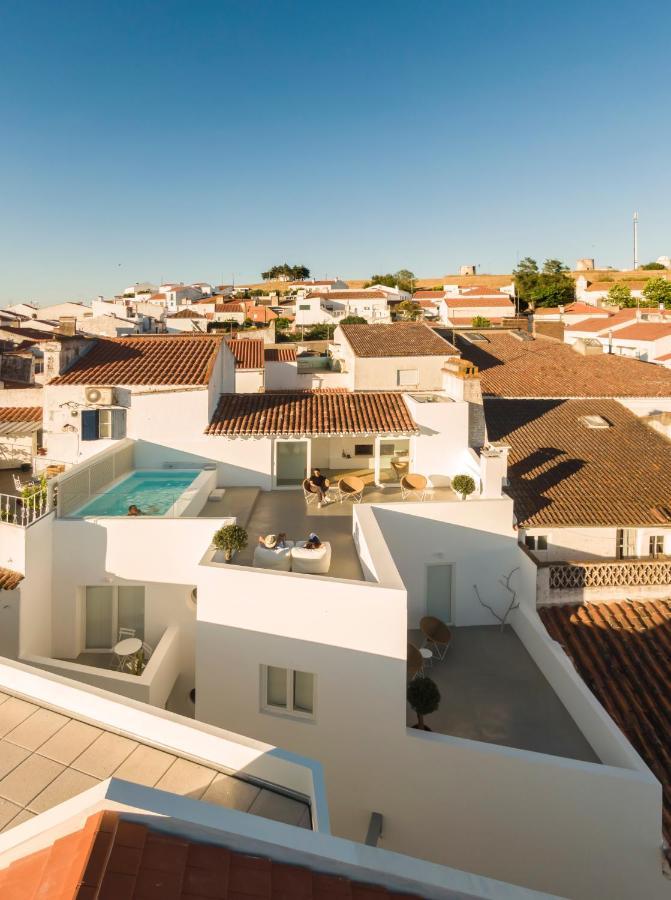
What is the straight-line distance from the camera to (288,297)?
138 metres

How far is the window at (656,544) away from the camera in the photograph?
2262 cm

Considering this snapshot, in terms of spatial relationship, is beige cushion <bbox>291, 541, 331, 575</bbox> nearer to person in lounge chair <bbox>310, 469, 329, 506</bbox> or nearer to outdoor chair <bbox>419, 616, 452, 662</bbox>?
outdoor chair <bbox>419, 616, 452, 662</bbox>

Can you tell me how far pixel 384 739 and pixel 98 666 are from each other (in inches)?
306

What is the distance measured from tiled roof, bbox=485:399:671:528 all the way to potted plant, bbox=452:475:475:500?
454cm

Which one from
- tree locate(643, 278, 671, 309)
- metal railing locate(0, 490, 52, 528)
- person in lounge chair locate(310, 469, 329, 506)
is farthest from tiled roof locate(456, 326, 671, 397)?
tree locate(643, 278, 671, 309)

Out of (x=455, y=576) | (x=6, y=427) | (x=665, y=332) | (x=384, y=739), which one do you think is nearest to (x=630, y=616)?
(x=455, y=576)

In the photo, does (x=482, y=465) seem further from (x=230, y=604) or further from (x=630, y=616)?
(x=230, y=604)

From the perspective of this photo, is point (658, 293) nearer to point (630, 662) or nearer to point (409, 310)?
point (409, 310)

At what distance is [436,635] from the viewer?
53.1 ft

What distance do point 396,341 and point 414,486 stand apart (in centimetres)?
1918

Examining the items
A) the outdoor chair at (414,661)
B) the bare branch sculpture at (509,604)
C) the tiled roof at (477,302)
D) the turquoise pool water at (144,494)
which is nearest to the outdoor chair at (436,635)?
the outdoor chair at (414,661)

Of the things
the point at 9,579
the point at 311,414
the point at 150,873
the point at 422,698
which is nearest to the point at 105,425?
the point at 311,414

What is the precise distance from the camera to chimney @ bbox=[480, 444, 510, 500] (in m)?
18.1

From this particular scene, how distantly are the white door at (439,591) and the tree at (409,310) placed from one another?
271 ft
